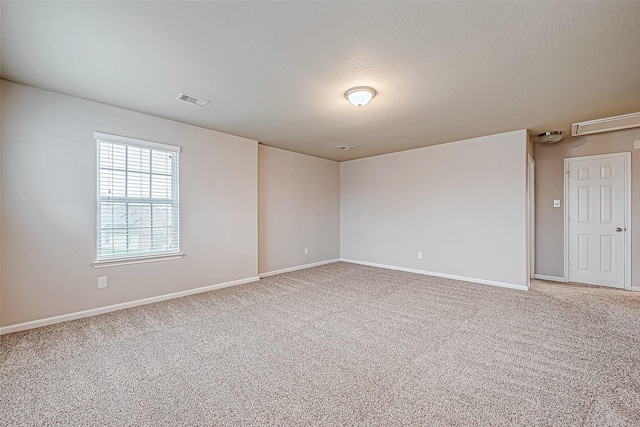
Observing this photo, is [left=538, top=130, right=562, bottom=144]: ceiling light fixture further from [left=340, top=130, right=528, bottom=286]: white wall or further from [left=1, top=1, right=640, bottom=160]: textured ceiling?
[left=1, top=1, right=640, bottom=160]: textured ceiling

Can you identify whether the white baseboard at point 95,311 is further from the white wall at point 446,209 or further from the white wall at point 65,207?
the white wall at point 446,209

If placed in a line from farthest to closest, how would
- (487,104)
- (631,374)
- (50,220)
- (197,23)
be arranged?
(487,104)
(50,220)
(631,374)
(197,23)

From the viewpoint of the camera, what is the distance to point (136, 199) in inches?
142


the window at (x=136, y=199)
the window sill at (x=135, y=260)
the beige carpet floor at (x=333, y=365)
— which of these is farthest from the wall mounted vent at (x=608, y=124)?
the window sill at (x=135, y=260)

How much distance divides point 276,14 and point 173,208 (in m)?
3.07

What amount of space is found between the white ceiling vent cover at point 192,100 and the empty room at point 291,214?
0.04 metres

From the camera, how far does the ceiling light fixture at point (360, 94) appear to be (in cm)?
285

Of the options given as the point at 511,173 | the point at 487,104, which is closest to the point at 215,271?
the point at 487,104

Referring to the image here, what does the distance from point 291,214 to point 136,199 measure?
288 centimetres

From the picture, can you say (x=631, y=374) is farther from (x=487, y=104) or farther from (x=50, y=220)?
(x=50, y=220)

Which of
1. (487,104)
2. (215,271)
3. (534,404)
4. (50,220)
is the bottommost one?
(534,404)

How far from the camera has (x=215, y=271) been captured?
445 centimetres

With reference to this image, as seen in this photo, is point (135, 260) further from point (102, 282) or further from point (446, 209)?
point (446, 209)

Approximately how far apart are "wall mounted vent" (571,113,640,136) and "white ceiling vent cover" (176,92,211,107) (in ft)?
16.9
